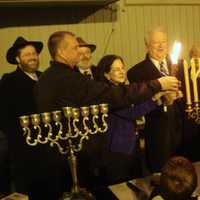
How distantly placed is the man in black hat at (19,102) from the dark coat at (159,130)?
0.68 metres

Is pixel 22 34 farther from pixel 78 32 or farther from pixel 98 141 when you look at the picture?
pixel 98 141

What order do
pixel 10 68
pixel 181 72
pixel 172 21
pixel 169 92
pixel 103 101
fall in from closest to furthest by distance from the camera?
pixel 169 92
pixel 103 101
pixel 181 72
pixel 10 68
pixel 172 21

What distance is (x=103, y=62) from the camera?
2.12 meters

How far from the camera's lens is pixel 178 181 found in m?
0.92

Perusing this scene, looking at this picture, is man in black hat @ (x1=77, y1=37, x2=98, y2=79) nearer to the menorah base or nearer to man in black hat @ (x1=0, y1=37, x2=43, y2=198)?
man in black hat @ (x1=0, y1=37, x2=43, y2=198)

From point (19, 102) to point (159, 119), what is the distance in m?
0.81

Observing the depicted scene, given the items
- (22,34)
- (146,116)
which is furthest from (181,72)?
(22,34)

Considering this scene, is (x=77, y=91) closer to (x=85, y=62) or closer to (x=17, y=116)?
(x=17, y=116)

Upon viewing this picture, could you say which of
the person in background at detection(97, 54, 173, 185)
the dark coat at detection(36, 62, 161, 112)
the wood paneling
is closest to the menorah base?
the dark coat at detection(36, 62, 161, 112)

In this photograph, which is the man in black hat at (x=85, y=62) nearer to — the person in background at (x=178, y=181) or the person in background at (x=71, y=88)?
the person in background at (x=71, y=88)

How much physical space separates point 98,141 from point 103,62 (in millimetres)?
487

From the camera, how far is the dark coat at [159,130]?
2197 millimetres

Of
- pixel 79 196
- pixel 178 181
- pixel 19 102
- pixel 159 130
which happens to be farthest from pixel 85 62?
pixel 178 181

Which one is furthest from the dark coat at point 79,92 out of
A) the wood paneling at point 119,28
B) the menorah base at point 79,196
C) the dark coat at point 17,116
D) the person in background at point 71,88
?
the wood paneling at point 119,28
